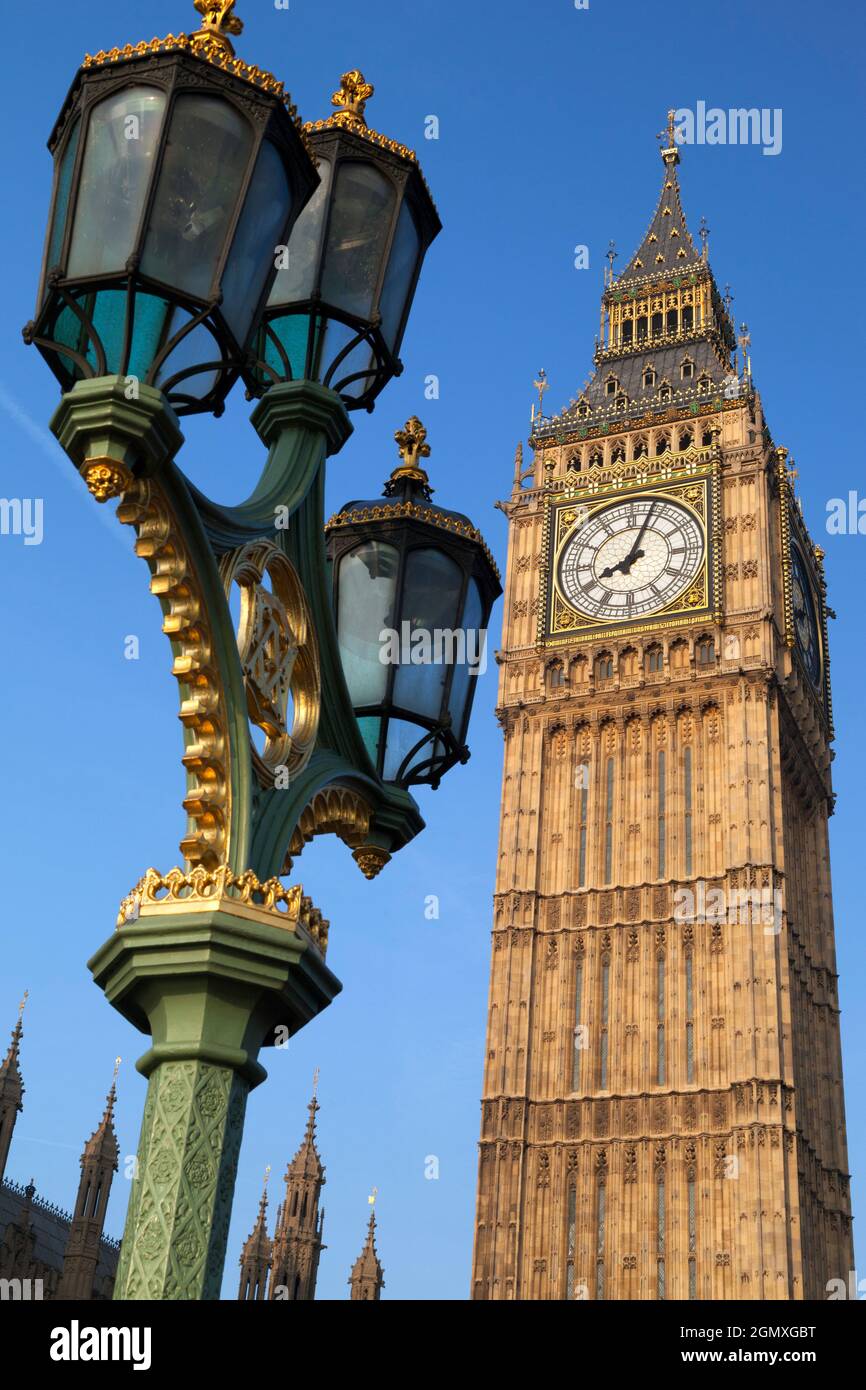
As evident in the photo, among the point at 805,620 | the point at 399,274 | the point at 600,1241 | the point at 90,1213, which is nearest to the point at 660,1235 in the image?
the point at 600,1241

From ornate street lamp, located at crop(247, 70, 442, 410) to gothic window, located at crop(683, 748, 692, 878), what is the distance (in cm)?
3515

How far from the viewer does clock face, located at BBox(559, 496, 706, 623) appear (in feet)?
143

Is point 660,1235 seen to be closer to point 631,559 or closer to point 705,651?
point 705,651

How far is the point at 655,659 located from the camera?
4297 centimetres

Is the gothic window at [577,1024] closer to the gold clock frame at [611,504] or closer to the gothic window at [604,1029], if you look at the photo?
the gothic window at [604,1029]

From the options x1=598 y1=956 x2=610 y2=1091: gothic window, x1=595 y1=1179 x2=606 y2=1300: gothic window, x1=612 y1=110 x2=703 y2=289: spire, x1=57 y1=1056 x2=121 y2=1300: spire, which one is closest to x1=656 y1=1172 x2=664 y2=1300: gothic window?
x1=595 y1=1179 x2=606 y2=1300: gothic window

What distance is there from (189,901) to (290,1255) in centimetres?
3519

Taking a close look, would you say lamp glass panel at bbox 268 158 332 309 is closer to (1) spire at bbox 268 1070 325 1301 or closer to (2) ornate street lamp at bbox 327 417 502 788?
(2) ornate street lamp at bbox 327 417 502 788

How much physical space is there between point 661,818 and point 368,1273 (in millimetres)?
12951

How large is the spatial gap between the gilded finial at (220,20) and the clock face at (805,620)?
3933cm

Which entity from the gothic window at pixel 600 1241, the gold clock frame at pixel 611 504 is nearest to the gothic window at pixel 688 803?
the gold clock frame at pixel 611 504

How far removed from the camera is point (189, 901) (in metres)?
A: 4.45

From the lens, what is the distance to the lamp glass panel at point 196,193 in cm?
464
